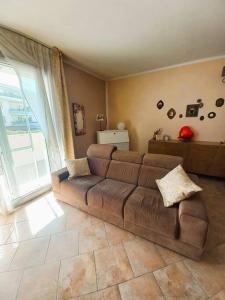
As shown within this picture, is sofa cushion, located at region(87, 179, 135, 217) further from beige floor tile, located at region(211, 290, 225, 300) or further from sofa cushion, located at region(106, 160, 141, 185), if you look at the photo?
beige floor tile, located at region(211, 290, 225, 300)

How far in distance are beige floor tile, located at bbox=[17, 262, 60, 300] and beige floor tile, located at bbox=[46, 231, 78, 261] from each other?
0.32 feet

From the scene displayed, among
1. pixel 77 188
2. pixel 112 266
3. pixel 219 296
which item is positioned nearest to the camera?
pixel 219 296

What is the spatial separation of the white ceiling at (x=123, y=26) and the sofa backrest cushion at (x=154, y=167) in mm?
1792

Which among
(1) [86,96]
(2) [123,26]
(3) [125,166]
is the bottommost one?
(3) [125,166]

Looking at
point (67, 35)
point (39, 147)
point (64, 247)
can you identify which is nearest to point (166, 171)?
point (64, 247)

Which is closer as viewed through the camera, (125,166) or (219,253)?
(219,253)

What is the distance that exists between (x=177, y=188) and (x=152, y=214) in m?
0.39

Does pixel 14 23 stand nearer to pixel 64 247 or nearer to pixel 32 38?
pixel 32 38

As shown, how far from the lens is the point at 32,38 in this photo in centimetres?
218

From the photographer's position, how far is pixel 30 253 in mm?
1483

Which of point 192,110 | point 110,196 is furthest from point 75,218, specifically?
point 192,110

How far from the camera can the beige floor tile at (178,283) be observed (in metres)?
1.09

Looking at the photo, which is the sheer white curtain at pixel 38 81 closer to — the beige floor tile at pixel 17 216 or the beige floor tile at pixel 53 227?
the beige floor tile at pixel 17 216

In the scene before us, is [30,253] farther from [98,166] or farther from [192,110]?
[192,110]
